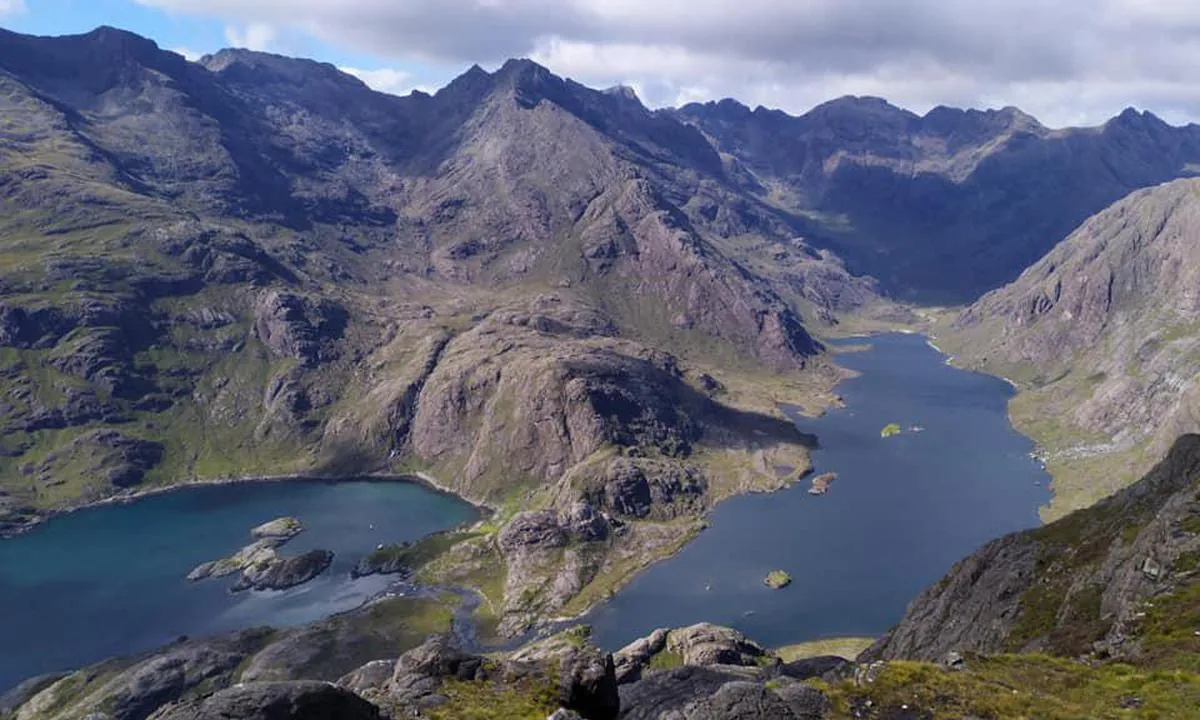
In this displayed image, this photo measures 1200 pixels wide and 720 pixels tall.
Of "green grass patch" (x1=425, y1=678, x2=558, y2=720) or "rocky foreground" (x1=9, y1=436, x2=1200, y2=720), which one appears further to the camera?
"green grass patch" (x1=425, y1=678, x2=558, y2=720)

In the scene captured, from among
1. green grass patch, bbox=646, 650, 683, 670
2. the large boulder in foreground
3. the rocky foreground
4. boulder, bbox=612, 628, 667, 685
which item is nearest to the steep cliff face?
the rocky foreground

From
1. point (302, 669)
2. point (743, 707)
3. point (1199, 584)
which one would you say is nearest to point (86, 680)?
point (302, 669)

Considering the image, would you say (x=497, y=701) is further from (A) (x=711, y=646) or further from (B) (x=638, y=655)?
(B) (x=638, y=655)

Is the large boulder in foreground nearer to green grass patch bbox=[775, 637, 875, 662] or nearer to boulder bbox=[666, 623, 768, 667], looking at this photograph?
boulder bbox=[666, 623, 768, 667]

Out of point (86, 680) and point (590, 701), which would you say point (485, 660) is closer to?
point (590, 701)

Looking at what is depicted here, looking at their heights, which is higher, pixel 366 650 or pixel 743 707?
pixel 743 707

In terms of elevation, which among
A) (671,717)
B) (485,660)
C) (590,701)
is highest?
(671,717)

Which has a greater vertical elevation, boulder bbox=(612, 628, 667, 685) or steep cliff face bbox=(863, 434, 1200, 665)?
steep cliff face bbox=(863, 434, 1200, 665)

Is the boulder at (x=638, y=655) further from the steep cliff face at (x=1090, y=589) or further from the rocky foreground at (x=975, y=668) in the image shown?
the steep cliff face at (x=1090, y=589)
